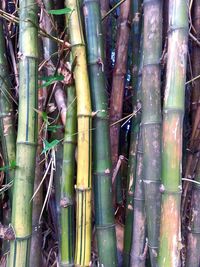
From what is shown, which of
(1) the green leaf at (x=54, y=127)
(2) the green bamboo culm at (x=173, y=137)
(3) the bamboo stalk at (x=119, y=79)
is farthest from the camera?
(3) the bamboo stalk at (x=119, y=79)

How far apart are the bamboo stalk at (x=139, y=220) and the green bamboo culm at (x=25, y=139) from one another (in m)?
0.26

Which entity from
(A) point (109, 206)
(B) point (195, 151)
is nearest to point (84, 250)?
(A) point (109, 206)

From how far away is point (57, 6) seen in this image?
872mm

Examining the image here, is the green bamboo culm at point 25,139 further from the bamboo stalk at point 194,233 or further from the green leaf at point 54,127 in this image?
the bamboo stalk at point 194,233

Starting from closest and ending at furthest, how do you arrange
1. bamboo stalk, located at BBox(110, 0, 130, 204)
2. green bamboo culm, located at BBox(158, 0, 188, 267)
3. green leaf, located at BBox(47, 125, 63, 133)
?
green bamboo culm, located at BBox(158, 0, 188, 267) < green leaf, located at BBox(47, 125, 63, 133) < bamboo stalk, located at BBox(110, 0, 130, 204)

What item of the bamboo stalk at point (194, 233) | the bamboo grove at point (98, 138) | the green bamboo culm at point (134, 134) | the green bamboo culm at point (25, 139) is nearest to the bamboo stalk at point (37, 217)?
the bamboo grove at point (98, 138)

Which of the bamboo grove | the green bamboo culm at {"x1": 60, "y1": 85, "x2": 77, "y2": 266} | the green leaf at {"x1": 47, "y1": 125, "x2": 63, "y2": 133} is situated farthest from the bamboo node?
the green leaf at {"x1": 47, "y1": 125, "x2": 63, "y2": 133}

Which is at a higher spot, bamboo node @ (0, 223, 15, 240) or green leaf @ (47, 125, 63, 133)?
green leaf @ (47, 125, 63, 133)

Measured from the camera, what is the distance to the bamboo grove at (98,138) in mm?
696

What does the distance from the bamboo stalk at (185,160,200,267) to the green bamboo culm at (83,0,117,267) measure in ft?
0.71

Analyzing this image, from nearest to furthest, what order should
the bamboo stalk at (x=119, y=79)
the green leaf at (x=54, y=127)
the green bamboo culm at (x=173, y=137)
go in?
the green bamboo culm at (x=173, y=137) < the green leaf at (x=54, y=127) < the bamboo stalk at (x=119, y=79)

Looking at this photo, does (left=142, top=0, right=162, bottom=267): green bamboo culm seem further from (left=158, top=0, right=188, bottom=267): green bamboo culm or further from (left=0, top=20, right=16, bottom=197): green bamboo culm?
(left=0, top=20, right=16, bottom=197): green bamboo culm

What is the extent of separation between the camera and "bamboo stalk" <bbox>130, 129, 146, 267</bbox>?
81 centimetres

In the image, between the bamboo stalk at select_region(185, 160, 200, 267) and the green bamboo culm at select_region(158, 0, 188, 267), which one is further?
the bamboo stalk at select_region(185, 160, 200, 267)
